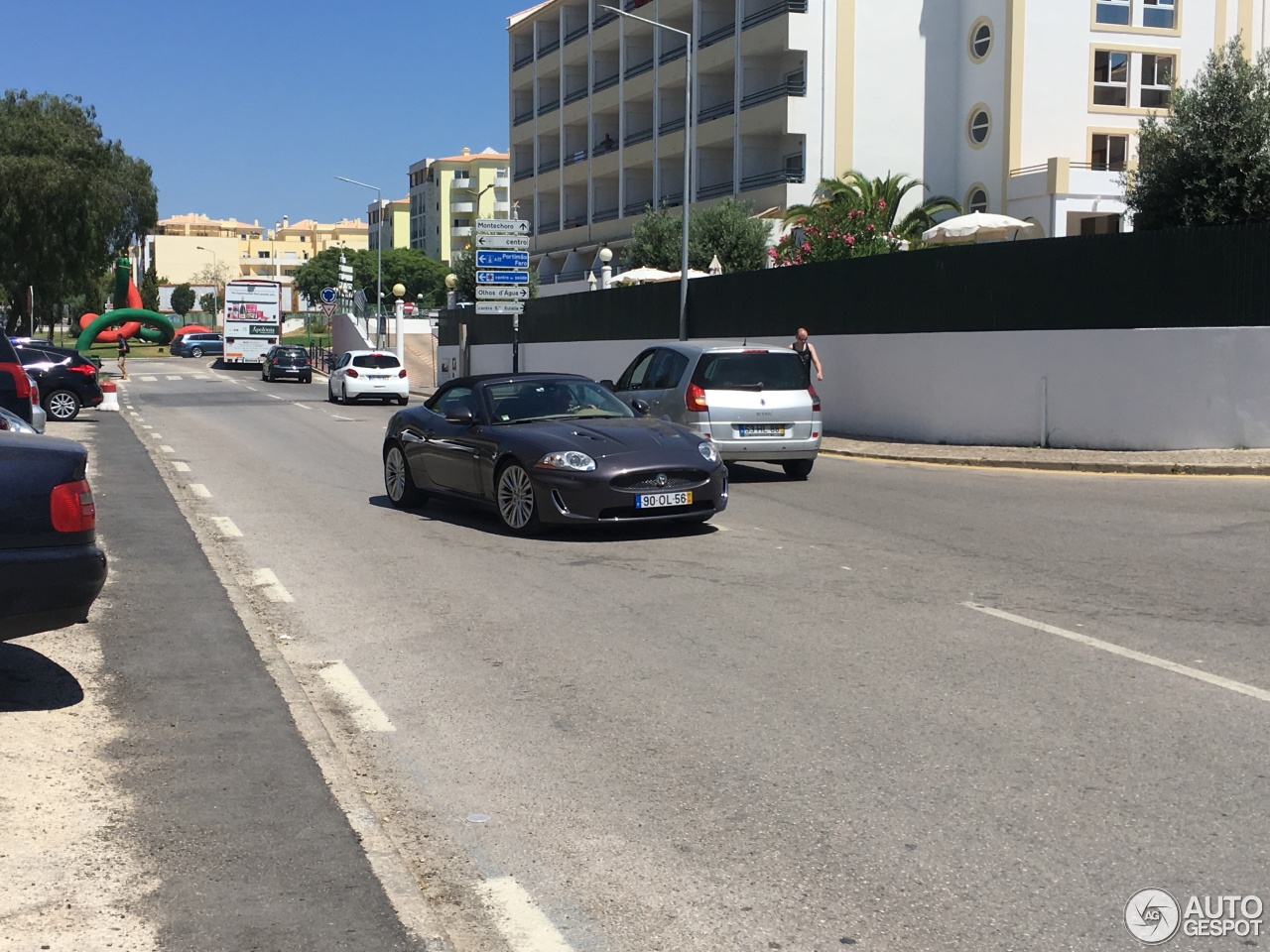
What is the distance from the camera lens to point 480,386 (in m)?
12.9

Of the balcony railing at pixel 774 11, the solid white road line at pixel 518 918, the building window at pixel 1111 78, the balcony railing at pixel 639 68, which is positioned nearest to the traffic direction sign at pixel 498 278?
the balcony railing at pixel 774 11

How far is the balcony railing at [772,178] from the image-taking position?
46906 mm

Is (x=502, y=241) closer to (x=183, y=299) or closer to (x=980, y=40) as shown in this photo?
(x=980, y=40)

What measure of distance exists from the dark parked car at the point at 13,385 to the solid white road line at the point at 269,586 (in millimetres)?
8918

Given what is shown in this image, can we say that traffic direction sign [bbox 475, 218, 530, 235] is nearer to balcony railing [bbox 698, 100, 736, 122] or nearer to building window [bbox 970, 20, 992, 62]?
balcony railing [bbox 698, 100, 736, 122]

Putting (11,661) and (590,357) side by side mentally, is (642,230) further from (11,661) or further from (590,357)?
(11,661)

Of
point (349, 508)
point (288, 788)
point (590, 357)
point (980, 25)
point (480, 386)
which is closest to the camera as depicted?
point (288, 788)

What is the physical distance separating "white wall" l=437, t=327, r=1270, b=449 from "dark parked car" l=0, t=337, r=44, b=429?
12845 millimetres

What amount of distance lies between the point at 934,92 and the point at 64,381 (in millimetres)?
31925

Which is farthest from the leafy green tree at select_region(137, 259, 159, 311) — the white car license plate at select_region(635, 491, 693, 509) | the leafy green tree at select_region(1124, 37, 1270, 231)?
the white car license plate at select_region(635, 491, 693, 509)

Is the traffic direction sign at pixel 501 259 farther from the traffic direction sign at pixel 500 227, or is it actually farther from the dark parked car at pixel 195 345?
the dark parked car at pixel 195 345

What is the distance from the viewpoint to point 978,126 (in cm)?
4653

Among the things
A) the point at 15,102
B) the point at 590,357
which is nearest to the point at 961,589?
the point at 590,357

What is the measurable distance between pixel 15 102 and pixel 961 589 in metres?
66.9
